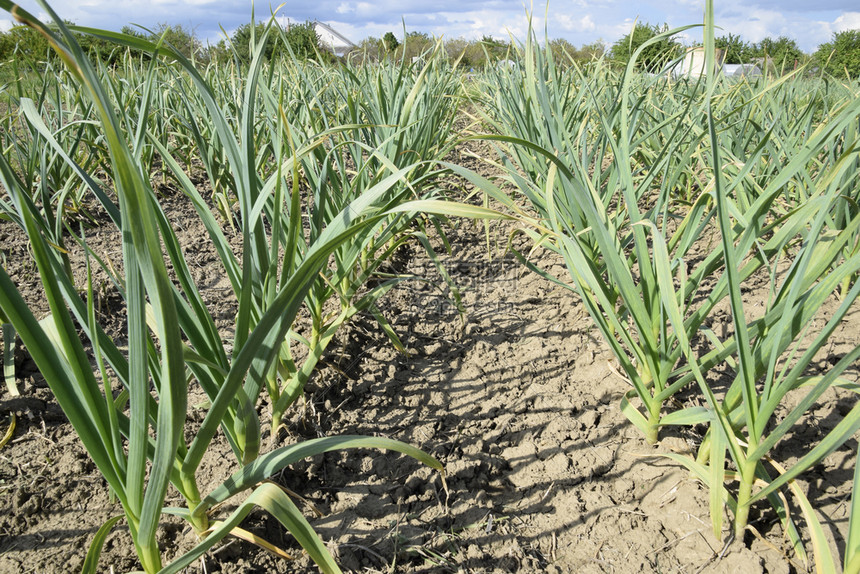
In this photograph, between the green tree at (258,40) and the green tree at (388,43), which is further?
the green tree at (388,43)

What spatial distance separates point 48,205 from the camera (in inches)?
52.7

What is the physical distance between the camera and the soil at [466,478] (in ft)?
3.12

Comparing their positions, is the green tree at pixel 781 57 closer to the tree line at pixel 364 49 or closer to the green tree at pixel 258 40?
the tree line at pixel 364 49

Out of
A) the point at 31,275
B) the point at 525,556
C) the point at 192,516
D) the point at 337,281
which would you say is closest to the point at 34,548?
the point at 192,516

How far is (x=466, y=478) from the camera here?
3.77 ft

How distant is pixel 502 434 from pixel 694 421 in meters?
0.45

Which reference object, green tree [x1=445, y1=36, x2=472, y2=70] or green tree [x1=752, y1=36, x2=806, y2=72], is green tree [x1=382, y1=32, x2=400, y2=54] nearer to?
green tree [x1=445, y1=36, x2=472, y2=70]

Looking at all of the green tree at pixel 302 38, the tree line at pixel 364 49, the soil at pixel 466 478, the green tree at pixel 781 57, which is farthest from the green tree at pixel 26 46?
the green tree at pixel 781 57

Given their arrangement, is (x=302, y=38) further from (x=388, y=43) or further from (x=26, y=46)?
(x=388, y=43)

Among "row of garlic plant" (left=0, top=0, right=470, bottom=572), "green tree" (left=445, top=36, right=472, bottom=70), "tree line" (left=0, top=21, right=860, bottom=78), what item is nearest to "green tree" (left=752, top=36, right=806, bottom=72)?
"tree line" (left=0, top=21, right=860, bottom=78)

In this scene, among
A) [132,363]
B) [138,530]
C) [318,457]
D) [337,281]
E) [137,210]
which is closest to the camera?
[137,210]

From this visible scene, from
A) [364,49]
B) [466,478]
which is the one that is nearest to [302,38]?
[364,49]

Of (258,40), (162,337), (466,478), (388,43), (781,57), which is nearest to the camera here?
(162,337)

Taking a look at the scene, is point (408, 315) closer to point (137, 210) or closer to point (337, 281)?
point (337, 281)
